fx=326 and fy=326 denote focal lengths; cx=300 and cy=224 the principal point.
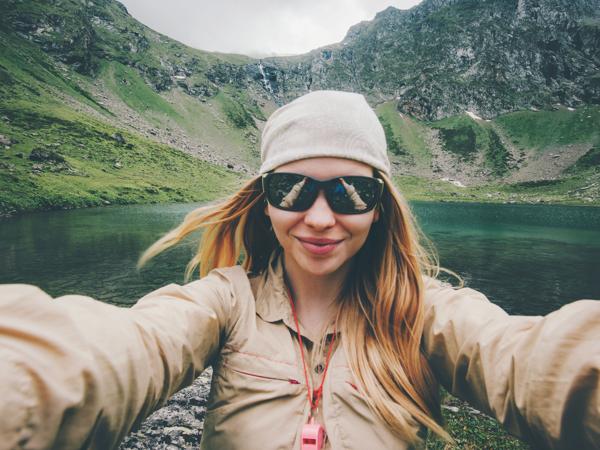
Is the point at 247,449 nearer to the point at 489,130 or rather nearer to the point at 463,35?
the point at 489,130

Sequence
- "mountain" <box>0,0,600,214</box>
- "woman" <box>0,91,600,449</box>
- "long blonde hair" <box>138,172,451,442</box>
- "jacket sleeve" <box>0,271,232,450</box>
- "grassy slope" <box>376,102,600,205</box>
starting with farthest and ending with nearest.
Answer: "grassy slope" <box>376,102,600,205</box> → "mountain" <box>0,0,600,214</box> → "long blonde hair" <box>138,172,451,442</box> → "woman" <box>0,91,600,449</box> → "jacket sleeve" <box>0,271,232,450</box>

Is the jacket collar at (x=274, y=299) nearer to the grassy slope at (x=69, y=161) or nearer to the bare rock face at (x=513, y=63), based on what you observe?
the grassy slope at (x=69, y=161)

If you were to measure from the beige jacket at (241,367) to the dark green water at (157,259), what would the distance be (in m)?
11.9

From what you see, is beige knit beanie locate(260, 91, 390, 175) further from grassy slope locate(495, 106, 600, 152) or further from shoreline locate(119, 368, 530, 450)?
grassy slope locate(495, 106, 600, 152)

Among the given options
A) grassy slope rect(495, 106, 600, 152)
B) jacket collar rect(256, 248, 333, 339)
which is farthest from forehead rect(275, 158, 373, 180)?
grassy slope rect(495, 106, 600, 152)

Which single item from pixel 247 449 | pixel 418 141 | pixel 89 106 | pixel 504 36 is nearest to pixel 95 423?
pixel 247 449

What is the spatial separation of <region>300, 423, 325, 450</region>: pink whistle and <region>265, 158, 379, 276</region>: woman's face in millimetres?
951

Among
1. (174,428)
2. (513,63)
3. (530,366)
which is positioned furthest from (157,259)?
(513,63)

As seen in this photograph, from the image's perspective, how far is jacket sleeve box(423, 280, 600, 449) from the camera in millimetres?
1306

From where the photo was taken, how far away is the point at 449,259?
69.9 ft

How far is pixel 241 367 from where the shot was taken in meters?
2.09

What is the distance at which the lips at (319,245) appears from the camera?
7.68ft

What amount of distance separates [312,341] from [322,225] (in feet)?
2.70

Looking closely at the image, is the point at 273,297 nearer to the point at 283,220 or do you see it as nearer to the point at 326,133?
the point at 283,220
